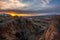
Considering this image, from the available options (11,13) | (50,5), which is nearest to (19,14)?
(11,13)

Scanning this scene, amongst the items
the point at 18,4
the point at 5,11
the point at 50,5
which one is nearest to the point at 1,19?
the point at 5,11

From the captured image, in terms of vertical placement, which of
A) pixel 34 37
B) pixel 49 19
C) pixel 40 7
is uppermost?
pixel 40 7

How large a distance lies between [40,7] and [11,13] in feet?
1.20

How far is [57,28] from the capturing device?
2314 mm

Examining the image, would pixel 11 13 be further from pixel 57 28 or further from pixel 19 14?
pixel 57 28

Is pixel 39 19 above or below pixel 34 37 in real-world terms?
above

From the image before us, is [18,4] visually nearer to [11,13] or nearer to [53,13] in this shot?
[11,13]

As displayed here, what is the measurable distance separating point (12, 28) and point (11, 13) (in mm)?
187

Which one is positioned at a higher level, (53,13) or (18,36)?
(53,13)

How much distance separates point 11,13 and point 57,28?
59 cm

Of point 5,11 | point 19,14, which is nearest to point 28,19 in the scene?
point 19,14

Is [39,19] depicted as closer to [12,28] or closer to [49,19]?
[49,19]

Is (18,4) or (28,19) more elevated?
(18,4)

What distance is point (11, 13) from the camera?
2.39m
